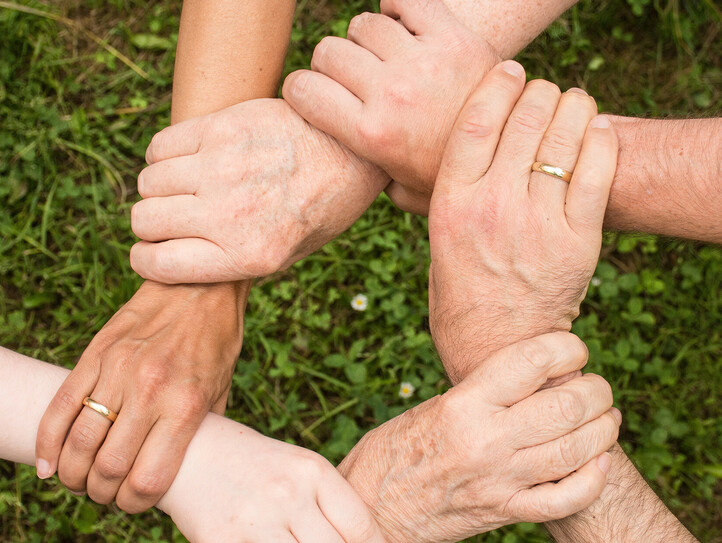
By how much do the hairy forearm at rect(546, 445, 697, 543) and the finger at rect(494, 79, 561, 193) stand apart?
0.85m

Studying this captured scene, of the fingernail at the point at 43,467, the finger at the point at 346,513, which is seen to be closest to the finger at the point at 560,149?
the finger at the point at 346,513

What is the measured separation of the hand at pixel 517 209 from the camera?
1.82m

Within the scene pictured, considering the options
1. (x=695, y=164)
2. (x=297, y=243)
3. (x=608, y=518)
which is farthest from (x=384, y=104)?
(x=608, y=518)

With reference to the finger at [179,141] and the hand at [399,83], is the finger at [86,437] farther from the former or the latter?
the hand at [399,83]

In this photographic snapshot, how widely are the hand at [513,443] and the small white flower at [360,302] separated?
1.29 metres

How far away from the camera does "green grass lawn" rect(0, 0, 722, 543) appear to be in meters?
2.99

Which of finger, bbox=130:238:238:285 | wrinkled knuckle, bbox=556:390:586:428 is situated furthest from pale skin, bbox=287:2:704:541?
finger, bbox=130:238:238:285

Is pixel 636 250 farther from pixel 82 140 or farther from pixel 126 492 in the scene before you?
pixel 82 140

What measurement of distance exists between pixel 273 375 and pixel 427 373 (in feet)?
2.41

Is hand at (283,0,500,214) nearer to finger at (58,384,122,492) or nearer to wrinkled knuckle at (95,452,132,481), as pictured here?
finger at (58,384,122,492)

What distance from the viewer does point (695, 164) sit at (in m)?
1.76

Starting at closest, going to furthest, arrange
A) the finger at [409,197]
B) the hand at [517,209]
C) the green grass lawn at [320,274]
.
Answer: the hand at [517,209]
the finger at [409,197]
the green grass lawn at [320,274]

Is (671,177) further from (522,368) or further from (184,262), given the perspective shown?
(184,262)


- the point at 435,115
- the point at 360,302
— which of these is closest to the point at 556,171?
the point at 435,115
